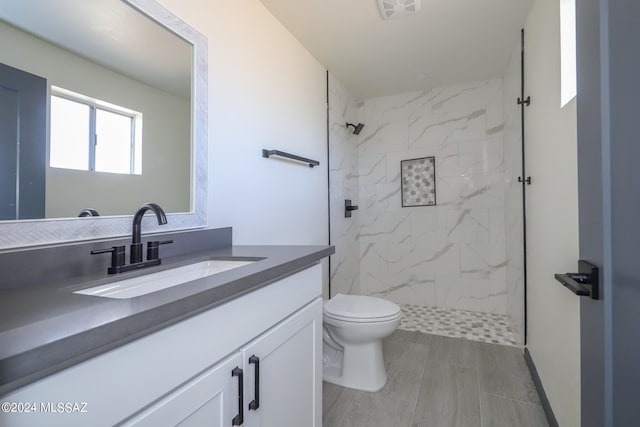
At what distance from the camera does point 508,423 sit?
1481mm

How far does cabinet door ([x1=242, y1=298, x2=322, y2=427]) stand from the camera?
825 millimetres

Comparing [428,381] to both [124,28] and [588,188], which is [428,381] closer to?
[588,188]

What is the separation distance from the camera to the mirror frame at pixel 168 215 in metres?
0.81

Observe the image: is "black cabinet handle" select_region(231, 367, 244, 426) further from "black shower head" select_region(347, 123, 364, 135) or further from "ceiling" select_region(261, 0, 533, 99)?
"black shower head" select_region(347, 123, 364, 135)

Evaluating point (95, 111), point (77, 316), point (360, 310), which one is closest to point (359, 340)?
point (360, 310)

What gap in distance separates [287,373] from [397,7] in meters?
2.07

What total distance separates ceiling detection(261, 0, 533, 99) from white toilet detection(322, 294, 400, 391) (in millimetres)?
1875

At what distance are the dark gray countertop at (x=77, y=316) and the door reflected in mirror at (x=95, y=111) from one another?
0.29 meters

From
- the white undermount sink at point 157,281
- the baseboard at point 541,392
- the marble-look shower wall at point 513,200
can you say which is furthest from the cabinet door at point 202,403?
the marble-look shower wall at point 513,200

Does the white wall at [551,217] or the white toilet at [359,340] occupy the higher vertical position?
the white wall at [551,217]

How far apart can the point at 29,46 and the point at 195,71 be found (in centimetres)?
58

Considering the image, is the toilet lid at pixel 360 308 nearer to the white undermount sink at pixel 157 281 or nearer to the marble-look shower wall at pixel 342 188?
the marble-look shower wall at pixel 342 188

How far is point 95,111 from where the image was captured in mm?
994

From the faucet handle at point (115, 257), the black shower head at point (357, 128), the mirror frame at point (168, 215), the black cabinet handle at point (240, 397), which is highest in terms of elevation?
the black shower head at point (357, 128)
